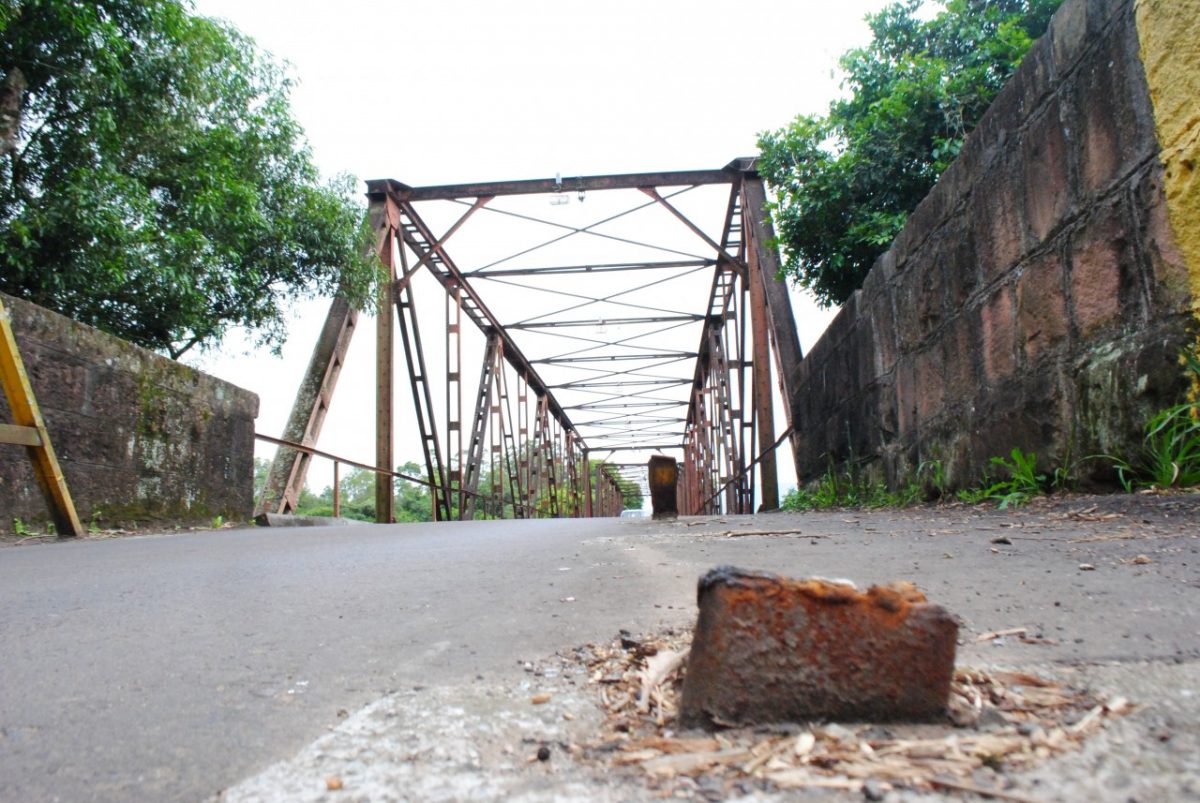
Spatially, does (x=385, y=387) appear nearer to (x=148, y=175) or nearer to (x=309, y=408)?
(x=309, y=408)

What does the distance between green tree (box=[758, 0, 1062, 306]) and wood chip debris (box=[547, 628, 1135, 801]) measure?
5.94 m

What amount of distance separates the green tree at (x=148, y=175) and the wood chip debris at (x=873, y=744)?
7.02 m

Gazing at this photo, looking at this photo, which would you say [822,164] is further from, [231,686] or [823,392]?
[231,686]

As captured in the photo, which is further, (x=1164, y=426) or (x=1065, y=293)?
(x=1065, y=293)

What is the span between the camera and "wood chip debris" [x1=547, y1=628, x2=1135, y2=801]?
2.48 ft

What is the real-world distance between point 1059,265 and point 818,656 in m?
3.04

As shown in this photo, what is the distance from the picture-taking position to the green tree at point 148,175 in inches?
263

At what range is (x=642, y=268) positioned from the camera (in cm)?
1302

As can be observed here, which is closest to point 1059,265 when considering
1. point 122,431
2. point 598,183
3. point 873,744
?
point 873,744

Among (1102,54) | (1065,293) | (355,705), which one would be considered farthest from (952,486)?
(355,705)

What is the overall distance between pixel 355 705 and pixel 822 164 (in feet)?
22.8

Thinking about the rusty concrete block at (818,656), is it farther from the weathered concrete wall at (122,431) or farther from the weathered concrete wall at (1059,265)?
the weathered concrete wall at (122,431)

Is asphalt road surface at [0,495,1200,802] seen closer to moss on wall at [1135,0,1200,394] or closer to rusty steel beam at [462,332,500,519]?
moss on wall at [1135,0,1200,394]

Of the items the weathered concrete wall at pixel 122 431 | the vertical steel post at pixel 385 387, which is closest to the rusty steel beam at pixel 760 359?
the vertical steel post at pixel 385 387
